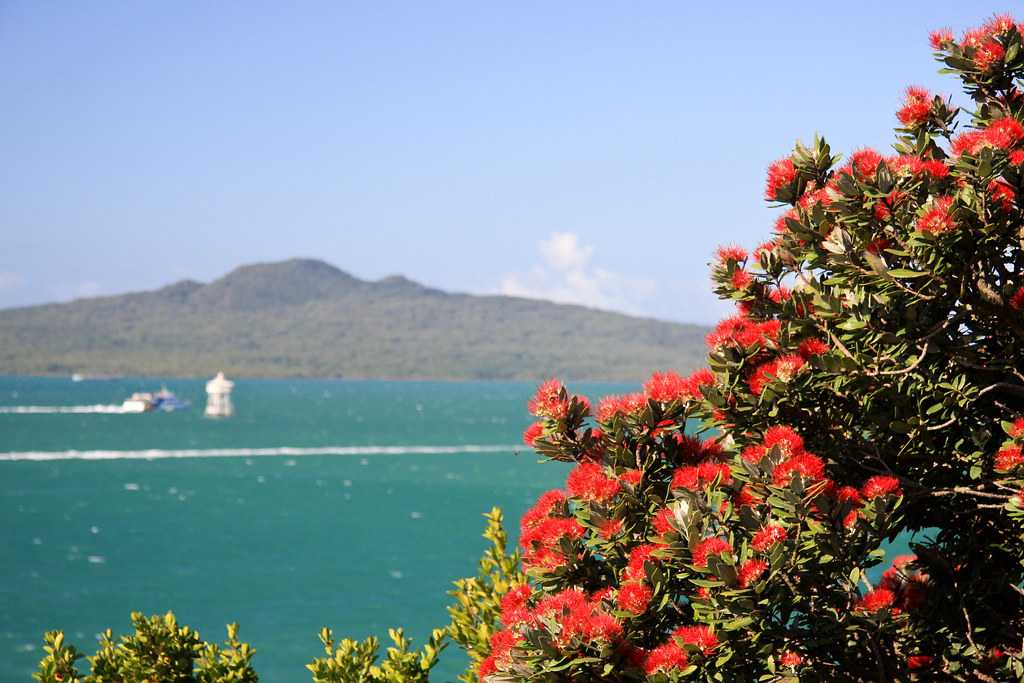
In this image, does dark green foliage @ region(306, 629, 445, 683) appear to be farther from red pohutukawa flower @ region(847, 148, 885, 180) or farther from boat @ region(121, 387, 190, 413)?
boat @ region(121, 387, 190, 413)

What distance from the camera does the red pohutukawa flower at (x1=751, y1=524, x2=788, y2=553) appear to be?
4.06 m

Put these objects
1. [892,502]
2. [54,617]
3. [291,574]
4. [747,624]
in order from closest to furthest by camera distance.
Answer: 1. [747,624]
2. [892,502]
3. [54,617]
4. [291,574]

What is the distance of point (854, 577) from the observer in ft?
13.9

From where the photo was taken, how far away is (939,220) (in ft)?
14.5

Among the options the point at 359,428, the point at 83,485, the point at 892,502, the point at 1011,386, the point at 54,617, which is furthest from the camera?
the point at 359,428

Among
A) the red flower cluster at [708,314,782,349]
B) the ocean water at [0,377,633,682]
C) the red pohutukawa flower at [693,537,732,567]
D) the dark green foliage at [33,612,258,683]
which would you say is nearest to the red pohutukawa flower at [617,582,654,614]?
the red pohutukawa flower at [693,537,732,567]

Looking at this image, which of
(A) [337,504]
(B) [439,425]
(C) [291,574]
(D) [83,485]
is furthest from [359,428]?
(C) [291,574]

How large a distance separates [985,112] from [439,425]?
115 meters

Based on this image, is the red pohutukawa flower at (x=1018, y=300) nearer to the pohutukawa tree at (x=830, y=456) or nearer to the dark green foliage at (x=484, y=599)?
the pohutukawa tree at (x=830, y=456)

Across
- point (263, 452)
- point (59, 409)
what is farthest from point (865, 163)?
point (59, 409)

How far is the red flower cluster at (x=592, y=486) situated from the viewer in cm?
477

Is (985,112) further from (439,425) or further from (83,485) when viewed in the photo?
(439,425)

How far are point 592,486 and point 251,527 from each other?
1859 inches

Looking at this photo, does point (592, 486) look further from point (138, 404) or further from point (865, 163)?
point (138, 404)
